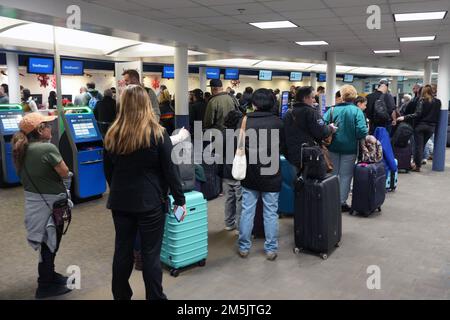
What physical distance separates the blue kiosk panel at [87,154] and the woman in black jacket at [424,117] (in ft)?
18.3

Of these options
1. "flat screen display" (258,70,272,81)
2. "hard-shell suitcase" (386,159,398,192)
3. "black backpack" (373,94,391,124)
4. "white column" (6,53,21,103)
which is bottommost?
"hard-shell suitcase" (386,159,398,192)

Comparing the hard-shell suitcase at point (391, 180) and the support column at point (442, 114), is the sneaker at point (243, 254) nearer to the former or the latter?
the hard-shell suitcase at point (391, 180)

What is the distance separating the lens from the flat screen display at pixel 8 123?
6426 mm

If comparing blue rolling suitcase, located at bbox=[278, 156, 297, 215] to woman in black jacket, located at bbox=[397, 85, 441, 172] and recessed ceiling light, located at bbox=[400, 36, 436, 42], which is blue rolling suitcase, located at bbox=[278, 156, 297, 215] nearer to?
woman in black jacket, located at bbox=[397, 85, 441, 172]

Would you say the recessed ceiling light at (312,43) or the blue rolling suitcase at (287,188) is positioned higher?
the recessed ceiling light at (312,43)

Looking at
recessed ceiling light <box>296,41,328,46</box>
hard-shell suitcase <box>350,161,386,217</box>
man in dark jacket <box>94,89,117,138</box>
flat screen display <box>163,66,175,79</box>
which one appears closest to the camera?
hard-shell suitcase <box>350,161,386,217</box>

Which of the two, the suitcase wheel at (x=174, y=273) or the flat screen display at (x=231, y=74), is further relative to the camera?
the flat screen display at (x=231, y=74)

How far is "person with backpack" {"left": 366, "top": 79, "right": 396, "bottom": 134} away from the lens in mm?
6473

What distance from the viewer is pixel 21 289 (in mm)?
3098

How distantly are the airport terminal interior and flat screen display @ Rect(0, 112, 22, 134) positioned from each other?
0.02 metres

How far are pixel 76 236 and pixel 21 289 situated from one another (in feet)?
3.98

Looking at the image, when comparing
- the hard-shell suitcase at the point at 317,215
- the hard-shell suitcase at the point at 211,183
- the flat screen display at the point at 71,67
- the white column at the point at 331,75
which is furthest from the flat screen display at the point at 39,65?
the hard-shell suitcase at the point at 317,215

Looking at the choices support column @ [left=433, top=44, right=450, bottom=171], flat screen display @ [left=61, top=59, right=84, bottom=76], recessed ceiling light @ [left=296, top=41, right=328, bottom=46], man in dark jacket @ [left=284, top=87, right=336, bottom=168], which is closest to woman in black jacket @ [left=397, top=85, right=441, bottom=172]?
support column @ [left=433, top=44, right=450, bottom=171]

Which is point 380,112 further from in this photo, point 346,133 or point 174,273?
point 174,273
